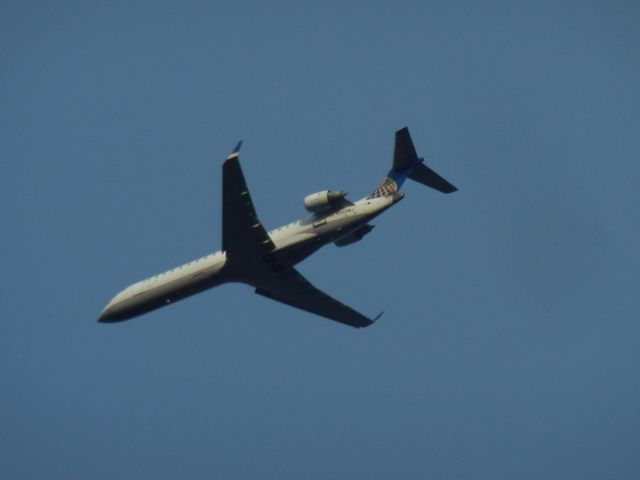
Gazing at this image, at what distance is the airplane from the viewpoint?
33531 mm

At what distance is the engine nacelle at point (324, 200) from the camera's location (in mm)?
33875

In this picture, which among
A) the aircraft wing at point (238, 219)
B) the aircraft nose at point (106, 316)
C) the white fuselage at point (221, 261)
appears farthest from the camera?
the aircraft nose at point (106, 316)

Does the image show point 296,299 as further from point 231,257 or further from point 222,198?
point 222,198

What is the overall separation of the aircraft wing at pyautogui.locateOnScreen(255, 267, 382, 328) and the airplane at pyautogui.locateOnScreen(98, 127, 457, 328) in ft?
0.16

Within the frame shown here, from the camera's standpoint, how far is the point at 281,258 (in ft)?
116

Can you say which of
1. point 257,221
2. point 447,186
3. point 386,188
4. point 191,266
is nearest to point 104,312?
point 191,266

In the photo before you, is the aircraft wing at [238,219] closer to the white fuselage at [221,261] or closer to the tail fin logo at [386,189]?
the white fuselage at [221,261]

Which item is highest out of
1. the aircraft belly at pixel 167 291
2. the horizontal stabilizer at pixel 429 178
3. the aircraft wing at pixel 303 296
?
the horizontal stabilizer at pixel 429 178

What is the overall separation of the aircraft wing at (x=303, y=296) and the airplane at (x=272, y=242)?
5 cm

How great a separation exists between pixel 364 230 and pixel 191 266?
8301 millimetres

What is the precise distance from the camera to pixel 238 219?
33.1m

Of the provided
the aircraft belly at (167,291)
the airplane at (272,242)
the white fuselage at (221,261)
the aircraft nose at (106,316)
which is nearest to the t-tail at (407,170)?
the airplane at (272,242)

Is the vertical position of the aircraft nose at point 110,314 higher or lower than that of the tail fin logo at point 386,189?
lower

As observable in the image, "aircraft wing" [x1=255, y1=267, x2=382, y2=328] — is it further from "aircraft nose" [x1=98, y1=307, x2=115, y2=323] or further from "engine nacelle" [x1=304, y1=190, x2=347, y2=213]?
"aircraft nose" [x1=98, y1=307, x2=115, y2=323]
